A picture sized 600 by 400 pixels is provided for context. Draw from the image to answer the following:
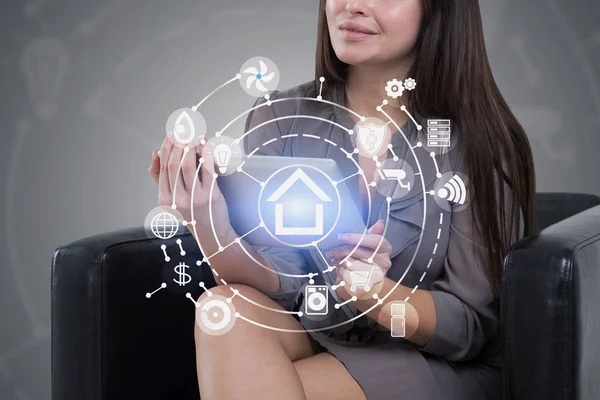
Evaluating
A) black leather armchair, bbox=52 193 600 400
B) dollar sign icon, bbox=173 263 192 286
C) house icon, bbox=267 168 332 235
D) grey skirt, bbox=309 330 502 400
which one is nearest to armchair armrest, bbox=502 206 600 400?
black leather armchair, bbox=52 193 600 400

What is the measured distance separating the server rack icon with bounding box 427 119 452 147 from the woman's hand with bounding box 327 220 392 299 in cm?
16

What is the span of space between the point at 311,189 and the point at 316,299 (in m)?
0.17

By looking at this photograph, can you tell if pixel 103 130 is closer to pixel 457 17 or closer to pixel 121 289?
A: pixel 121 289

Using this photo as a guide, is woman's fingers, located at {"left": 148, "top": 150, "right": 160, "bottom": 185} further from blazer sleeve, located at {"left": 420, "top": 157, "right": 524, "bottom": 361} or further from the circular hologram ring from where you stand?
blazer sleeve, located at {"left": 420, "top": 157, "right": 524, "bottom": 361}

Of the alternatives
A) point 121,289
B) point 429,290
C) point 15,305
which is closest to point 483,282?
point 429,290

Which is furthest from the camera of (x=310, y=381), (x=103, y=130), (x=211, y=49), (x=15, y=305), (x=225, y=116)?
(x=15, y=305)

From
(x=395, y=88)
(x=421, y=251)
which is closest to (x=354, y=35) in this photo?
(x=395, y=88)

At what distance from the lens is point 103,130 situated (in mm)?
1429

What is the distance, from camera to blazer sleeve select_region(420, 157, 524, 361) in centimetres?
100

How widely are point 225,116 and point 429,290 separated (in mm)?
387

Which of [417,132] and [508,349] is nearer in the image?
[508,349]

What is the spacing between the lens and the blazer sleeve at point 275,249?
1.05 metres

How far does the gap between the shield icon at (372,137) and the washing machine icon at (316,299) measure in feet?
0.65

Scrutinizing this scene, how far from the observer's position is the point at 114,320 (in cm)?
103
